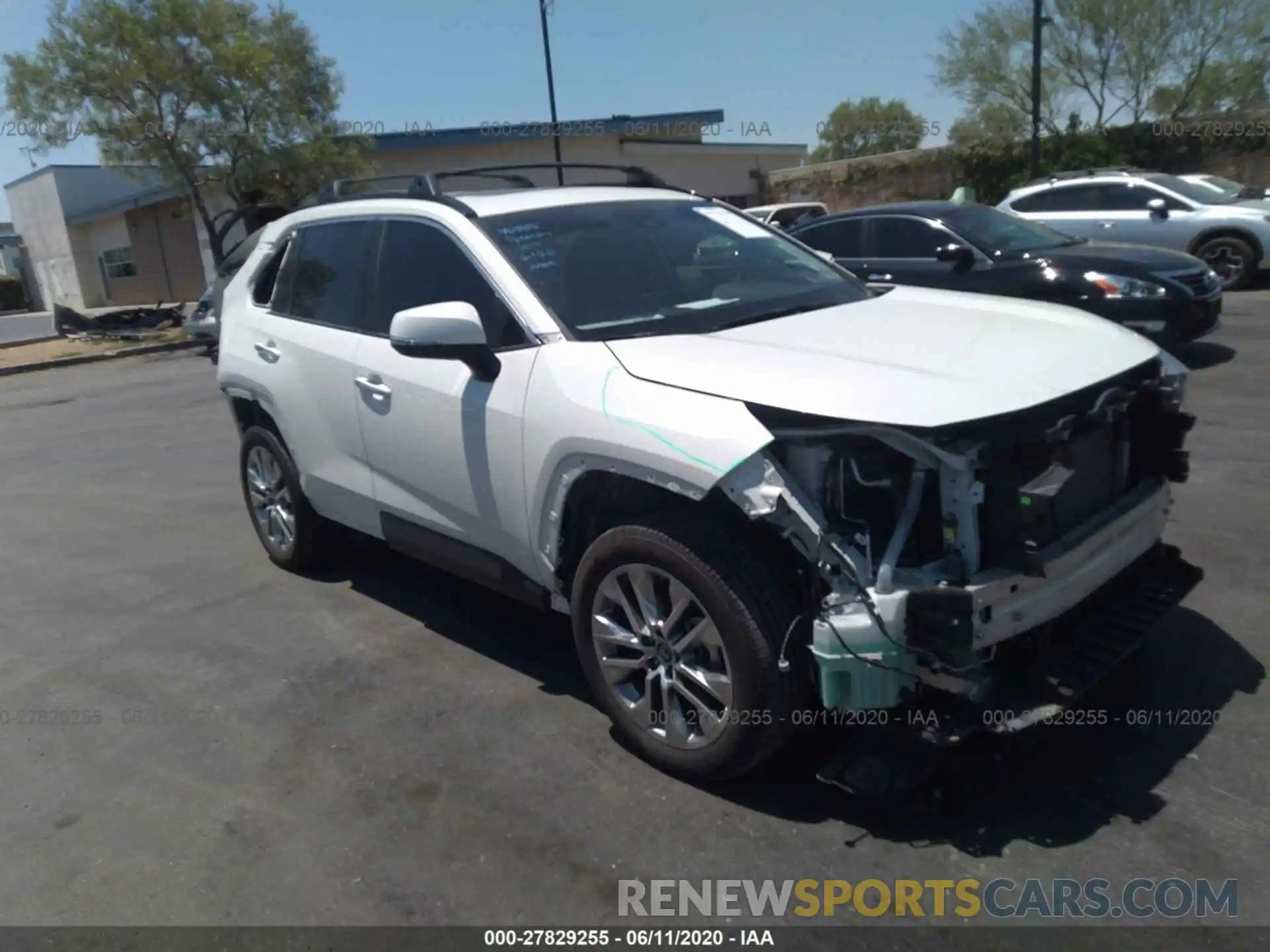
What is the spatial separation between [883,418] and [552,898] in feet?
5.24

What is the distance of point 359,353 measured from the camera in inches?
174

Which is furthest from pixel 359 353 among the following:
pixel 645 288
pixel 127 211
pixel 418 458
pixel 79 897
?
pixel 127 211

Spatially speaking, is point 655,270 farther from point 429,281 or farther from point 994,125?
point 994,125

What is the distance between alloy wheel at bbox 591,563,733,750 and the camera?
3164 mm

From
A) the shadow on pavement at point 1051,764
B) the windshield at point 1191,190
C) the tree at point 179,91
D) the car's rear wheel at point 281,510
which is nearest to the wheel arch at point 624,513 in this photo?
the shadow on pavement at point 1051,764

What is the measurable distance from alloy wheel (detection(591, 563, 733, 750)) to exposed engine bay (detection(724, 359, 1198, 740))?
1.00 ft

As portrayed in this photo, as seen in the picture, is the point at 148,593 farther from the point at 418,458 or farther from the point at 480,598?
the point at 418,458

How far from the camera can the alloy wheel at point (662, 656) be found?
Answer: 3.16 metres

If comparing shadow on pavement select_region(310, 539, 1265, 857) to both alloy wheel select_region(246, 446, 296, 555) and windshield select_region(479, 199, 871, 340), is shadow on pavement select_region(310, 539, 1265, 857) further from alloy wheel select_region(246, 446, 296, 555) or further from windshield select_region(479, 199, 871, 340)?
alloy wheel select_region(246, 446, 296, 555)

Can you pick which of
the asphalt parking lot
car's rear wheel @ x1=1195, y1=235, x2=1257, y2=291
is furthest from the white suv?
car's rear wheel @ x1=1195, y1=235, x2=1257, y2=291

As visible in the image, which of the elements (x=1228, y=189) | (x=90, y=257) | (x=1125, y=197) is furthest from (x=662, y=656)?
(x=90, y=257)

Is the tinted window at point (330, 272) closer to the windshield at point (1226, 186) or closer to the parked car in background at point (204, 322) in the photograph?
the parked car in background at point (204, 322)

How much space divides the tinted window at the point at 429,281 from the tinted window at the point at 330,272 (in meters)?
0.19

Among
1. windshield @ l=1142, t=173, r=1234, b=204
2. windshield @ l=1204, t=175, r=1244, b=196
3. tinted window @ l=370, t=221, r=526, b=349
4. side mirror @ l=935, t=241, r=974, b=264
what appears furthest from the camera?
windshield @ l=1204, t=175, r=1244, b=196
